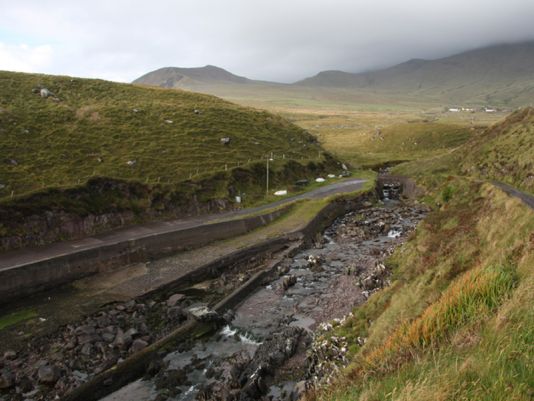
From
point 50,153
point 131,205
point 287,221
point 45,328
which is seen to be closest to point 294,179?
point 287,221

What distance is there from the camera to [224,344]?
30.0 metres

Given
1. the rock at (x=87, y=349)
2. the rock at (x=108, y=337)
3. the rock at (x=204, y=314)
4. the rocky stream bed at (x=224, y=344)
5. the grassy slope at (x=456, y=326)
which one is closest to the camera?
the grassy slope at (x=456, y=326)

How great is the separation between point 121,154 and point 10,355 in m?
42.7

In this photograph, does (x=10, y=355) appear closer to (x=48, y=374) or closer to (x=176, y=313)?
(x=48, y=374)

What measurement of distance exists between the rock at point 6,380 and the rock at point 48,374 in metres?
1.46

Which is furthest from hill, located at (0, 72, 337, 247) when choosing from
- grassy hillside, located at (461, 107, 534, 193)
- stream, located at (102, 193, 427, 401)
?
grassy hillside, located at (461, 107, 534, 193)

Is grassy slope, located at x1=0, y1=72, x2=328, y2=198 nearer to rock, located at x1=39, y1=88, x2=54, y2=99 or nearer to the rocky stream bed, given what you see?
rock, located at x1=39, y1=88, x2=54, y2=99

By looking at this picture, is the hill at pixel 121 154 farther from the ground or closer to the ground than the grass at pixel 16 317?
farther from the ground

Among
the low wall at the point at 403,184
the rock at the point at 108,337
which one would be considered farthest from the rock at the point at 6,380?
the low wall at the point at 403,184

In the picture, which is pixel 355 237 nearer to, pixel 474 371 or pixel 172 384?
pixel 172 384

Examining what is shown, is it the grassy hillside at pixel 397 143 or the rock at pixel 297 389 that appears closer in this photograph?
the rock at pixel 297 389

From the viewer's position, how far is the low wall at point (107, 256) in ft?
115

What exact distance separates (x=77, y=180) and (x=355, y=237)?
122ft

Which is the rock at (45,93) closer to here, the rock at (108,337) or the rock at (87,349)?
the rock at (108,337)
